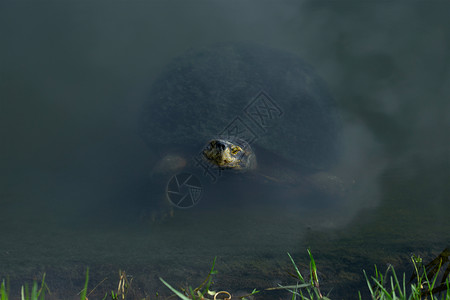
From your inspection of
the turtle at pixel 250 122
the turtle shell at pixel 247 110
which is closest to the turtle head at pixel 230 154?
the turtle at pixel 250 122

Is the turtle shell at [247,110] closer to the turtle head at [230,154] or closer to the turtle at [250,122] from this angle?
the turtle at [250,122]

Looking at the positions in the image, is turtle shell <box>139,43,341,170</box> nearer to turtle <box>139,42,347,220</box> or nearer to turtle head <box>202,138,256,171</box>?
turtle <box>139,42,347,220</box>

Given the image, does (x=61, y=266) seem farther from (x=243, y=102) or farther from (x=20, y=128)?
(x=20, y=128)

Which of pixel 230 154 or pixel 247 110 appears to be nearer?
pixel 230 154

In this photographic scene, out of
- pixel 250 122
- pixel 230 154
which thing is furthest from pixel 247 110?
pixel 230 154

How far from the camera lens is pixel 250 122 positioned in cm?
354

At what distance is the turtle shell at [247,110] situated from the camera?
3.48 m

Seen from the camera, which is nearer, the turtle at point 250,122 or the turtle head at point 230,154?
the turtle head at point 230,154

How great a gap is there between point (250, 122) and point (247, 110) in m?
0.13

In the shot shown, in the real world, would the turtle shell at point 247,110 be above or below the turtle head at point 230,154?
above

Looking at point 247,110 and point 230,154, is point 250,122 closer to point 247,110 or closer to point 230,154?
point 247,110

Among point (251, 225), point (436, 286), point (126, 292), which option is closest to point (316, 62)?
point (251, 225)

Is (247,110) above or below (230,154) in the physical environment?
above

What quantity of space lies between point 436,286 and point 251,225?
1.50 meters
